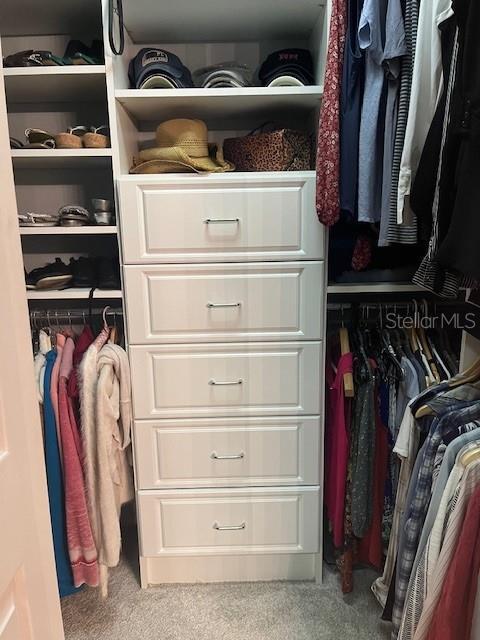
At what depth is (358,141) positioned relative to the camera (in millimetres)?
1358

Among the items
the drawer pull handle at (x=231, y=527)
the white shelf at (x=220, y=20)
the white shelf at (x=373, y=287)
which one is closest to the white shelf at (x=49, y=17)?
the white shelf at (x=220, y=20)

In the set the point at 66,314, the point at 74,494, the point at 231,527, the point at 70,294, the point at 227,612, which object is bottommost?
the point at 227,612

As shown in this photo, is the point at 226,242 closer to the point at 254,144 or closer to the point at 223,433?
the point at 254,144

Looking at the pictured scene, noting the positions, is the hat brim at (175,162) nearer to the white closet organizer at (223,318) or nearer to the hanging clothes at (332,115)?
the white closet organizer at (223,318)

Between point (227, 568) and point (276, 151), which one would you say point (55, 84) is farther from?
point (227, 568)

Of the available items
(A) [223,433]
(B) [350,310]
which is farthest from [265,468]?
(B) [350,310]

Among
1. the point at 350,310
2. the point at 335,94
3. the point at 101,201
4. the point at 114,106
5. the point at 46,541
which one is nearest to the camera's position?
the point at 46,541

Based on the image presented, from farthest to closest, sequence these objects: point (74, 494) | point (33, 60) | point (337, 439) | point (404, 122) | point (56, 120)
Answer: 1. point (56, 120)
2. point (337, 439)
3. point (74, 494)
4. point (33, 60)
5. point (404, 122)

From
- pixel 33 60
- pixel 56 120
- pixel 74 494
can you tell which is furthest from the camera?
pixel 56 120

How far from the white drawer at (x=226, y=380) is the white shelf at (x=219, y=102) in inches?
29.7

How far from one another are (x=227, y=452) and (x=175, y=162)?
3.12 ft

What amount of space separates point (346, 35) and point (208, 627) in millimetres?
1843

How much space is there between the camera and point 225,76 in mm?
1529

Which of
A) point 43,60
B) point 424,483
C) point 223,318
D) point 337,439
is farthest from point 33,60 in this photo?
point 424,483
